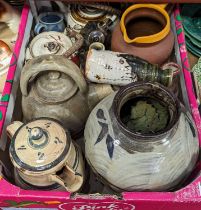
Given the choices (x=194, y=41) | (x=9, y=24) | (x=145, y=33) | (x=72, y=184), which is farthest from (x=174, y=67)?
(x=9, y=24)

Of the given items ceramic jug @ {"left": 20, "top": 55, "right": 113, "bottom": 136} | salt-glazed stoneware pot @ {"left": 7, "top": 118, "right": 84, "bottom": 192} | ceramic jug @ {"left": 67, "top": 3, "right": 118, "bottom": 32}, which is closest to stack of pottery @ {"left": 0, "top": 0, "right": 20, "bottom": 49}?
ceramic jug @ {"left": 67, "top": 3, "right": 118, "bottom": 32}

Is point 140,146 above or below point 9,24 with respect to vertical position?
above

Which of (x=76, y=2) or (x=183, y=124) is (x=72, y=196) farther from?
(x=76, y=2)

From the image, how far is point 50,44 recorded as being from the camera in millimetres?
985

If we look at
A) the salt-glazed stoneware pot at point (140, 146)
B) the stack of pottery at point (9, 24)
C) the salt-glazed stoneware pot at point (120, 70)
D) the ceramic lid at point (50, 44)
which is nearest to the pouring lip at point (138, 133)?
the salt-glazed stoneware pot at point (140, 146)

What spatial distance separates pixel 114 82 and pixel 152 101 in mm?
129

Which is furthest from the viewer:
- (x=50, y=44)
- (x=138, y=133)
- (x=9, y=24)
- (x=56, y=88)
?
(x=9, y=24)

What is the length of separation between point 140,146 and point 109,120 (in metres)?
0.09

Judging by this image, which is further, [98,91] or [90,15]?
[90,15]

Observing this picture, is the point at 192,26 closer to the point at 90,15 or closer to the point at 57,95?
the point at 90,15

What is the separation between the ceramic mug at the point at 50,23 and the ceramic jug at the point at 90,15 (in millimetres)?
51

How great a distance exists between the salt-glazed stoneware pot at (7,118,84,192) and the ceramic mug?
0.42 meters

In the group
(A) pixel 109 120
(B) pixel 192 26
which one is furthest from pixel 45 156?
(B) pixel 192 26

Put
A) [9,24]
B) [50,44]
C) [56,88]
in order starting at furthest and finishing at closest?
[9,24] < [50,44] < [56,88]
